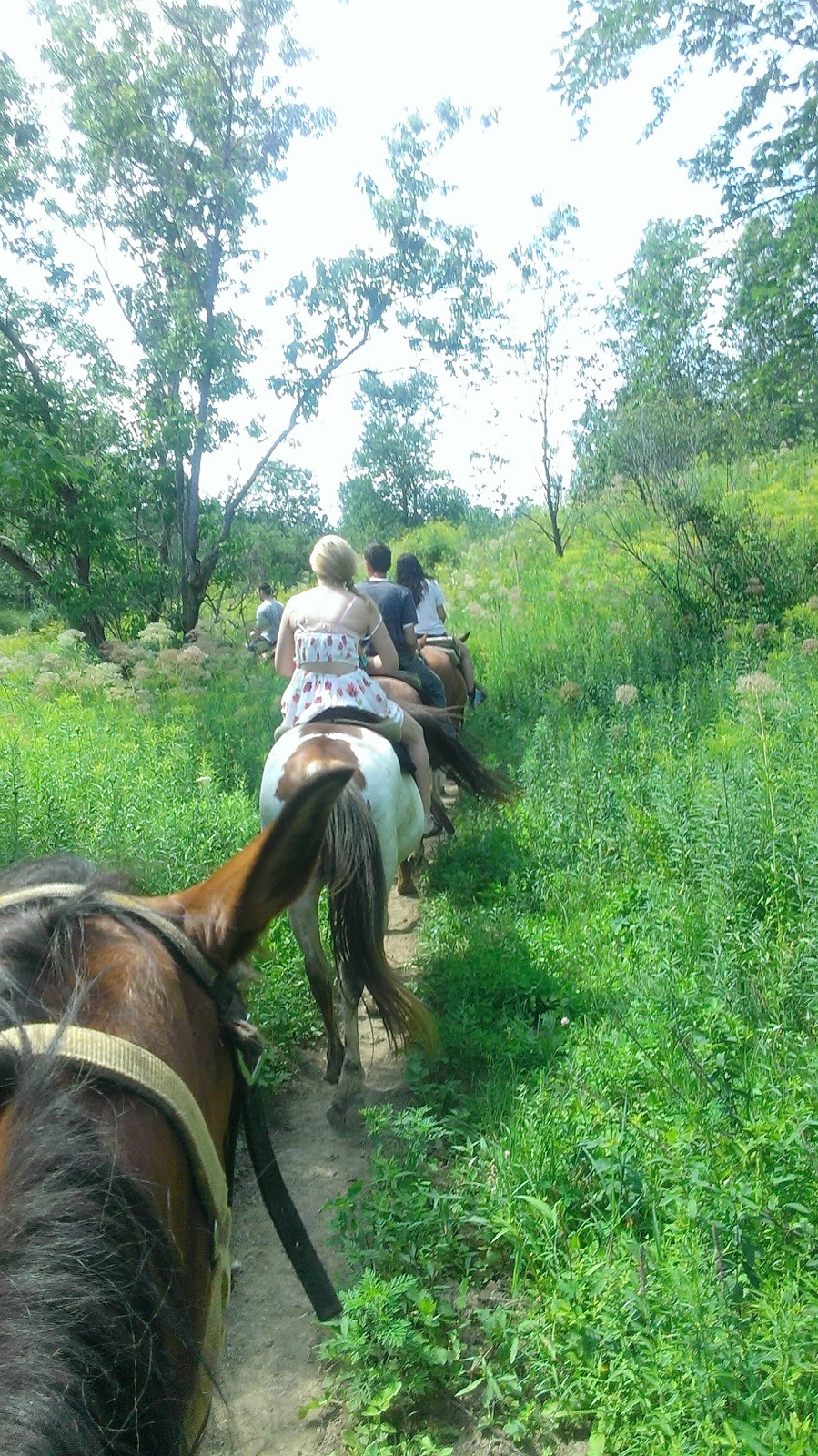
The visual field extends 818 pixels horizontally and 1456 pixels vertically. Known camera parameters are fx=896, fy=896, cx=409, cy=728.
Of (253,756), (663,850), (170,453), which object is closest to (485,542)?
(170,453)

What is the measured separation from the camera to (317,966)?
14.0 feet

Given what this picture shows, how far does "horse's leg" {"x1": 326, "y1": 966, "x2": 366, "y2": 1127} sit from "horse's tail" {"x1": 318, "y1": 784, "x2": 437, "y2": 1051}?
2 cm

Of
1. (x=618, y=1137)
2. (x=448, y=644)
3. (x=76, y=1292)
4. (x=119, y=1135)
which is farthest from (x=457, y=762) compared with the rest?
(x=76, y=1292)

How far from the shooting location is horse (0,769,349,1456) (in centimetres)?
85

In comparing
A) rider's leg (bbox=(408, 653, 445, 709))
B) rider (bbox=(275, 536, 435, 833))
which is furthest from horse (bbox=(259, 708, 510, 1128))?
rider's leg (bbox=(408, 653, 445, 709))

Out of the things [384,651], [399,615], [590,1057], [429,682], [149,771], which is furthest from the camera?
[429,682]

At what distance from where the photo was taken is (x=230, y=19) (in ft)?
43.0

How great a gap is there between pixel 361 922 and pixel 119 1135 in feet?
9.78

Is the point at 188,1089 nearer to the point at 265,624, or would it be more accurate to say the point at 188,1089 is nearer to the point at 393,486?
the point at 265,624

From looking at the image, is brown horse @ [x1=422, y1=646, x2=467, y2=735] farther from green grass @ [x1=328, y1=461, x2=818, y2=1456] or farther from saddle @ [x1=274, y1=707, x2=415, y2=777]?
saddle @ [x1=274, y1=707, x2=415, y2=777]

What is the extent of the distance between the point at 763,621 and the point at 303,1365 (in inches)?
313

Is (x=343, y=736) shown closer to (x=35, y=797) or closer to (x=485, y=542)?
(x=35, y=797)

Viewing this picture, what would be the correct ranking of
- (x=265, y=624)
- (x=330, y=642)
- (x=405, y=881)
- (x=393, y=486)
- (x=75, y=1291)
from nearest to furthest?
(x=75, y=1291) < (x=330, y=642) < (x=405, y=881) < (x=265, y=624) < (x=393, y=486)

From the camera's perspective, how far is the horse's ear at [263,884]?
1352 millimetres
